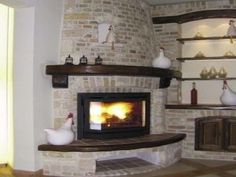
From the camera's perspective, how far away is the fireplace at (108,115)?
4996 mm

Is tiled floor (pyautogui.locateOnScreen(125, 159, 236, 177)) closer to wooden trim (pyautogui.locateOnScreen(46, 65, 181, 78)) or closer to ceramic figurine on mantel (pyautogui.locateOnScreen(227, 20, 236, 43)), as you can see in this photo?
wooden trim (pyautogui.locateOnScreen(46, 65, 181, 78))

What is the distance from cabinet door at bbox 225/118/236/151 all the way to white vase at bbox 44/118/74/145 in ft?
8.26

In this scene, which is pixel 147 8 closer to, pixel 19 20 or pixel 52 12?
pixel 52 12

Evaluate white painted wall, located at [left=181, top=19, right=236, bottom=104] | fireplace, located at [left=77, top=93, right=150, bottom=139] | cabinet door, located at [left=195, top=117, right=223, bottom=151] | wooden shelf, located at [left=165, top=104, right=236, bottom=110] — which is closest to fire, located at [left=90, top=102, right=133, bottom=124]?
fireplace, located at [left=77, top=93, right=150, bottom=139]

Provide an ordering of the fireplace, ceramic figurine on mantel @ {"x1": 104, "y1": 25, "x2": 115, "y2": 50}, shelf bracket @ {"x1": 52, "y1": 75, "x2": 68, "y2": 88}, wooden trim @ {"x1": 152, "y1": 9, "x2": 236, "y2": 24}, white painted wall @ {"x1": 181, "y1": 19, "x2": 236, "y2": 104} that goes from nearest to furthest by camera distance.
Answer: shelf bracket @ {"x1": 52, "y1": 75, "x2": 68, "y2": 88} → the fireplace → ceramic figurine on mantel @ {"x1": 104, "y1": 25, "x2": 115, "y2": 50} → wooden trim @ {"x1": 152, "y1": 9, "x2": 236, "y2": 24} → white painted wall @ {"x1": 181, "y1": 19, "x2": 236, "y2": 104}

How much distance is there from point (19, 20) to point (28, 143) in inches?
62.9

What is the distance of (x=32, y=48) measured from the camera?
14.7ft

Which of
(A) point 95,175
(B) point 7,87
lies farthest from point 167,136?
(B) point 7,87

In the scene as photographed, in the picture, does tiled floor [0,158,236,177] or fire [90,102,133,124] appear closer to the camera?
tiled floor [0,158,236,177]

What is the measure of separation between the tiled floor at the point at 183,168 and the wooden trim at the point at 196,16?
2374 millimetres

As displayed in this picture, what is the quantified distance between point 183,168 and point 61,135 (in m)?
1.85

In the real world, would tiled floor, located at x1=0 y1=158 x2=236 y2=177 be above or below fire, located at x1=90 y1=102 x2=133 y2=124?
below

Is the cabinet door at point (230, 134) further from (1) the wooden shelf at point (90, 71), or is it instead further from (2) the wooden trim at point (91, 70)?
(2) the wooden trim at point (91, 70)

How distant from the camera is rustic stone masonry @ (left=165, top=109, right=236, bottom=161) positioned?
562 cm
